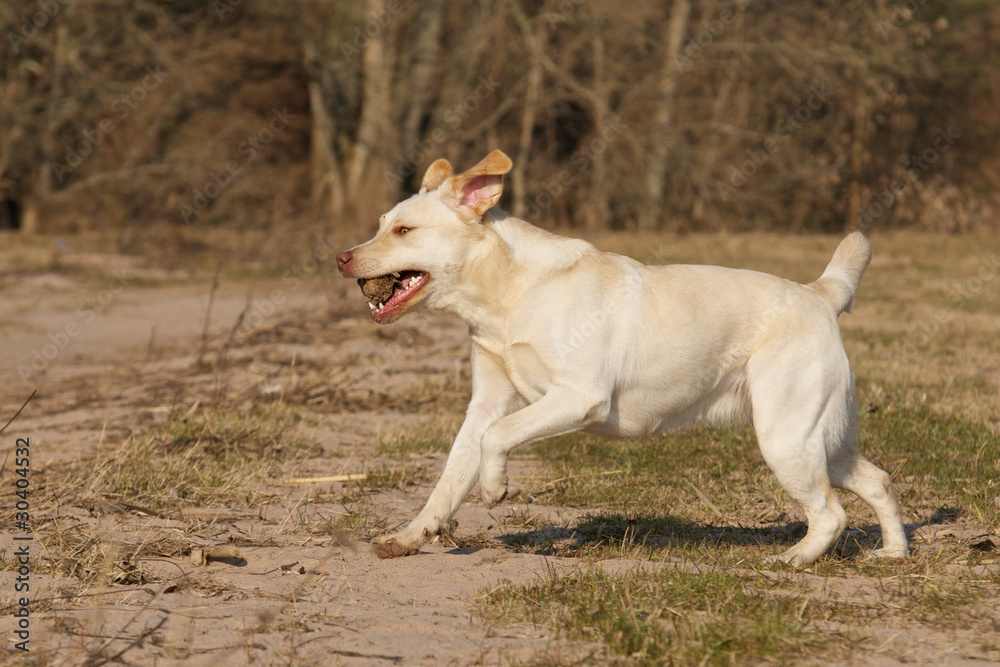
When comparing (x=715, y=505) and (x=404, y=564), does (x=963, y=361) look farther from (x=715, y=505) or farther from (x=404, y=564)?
(x=404, y=564)

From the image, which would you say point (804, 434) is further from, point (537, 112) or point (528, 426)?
point (537, 112)

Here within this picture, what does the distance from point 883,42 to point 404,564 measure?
2100cm

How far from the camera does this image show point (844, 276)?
5129 mm

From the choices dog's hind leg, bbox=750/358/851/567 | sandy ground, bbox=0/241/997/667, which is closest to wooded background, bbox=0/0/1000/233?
sandy ground, bbox=0/241/997/667

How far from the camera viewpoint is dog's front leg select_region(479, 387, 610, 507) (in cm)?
430

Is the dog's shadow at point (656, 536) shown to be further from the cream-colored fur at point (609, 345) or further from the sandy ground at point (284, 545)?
the cream-colored fur at point (609, 345)

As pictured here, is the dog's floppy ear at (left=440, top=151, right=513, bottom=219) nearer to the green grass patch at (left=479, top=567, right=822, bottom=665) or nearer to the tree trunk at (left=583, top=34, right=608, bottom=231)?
the green grass patch at (left=479, top=567, right=822, bottom=665)

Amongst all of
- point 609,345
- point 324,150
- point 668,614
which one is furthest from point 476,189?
point 324,150

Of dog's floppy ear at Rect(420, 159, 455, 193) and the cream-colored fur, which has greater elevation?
dog's floppy ear at Rect(420, 159, 455, 193)

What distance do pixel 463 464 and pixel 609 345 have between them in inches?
32.4

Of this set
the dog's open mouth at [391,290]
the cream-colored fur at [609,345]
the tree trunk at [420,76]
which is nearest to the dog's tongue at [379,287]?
the dog's open mouth at [391,290]

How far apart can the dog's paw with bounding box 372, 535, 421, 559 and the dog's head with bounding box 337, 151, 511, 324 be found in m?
0.93

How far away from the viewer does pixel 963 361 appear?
381 inches

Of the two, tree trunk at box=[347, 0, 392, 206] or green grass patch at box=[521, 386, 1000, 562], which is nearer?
green grass patch at box=[521, 386, 1000, 562]
